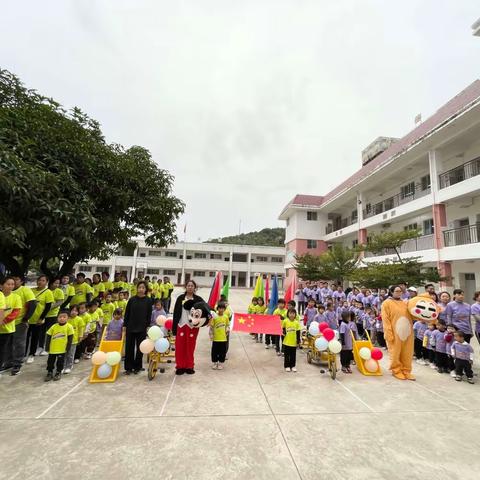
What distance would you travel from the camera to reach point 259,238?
2633 inches

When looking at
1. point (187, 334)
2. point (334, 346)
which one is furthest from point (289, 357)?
point (187, 334)

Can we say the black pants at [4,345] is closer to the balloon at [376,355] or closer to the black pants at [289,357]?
the black pants at [289,357]

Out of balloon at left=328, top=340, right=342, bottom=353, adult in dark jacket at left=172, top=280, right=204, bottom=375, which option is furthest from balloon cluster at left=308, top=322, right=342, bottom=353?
adult in dark jacket at left=172, top=280, right=204, bottom=375

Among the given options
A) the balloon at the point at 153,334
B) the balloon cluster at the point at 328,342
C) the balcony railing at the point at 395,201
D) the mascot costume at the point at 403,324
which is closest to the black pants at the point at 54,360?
the balloon at the point at 153,334

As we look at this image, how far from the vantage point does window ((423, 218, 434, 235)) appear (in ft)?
53.5

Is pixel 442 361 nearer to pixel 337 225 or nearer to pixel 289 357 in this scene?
pixel 289 357

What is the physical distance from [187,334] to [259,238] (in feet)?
202

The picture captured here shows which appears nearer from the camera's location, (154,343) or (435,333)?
(154,343)

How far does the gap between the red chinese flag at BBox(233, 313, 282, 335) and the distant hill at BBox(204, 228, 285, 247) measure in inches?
2104

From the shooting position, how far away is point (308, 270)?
65.5 feet

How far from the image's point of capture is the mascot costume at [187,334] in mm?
5469

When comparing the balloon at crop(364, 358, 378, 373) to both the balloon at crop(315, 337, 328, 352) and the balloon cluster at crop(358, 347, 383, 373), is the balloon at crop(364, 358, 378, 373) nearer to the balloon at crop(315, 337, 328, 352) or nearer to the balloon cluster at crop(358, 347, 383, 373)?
the balloon cluster at crop(358, 347, 383, 373)

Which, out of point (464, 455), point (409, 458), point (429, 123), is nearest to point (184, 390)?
point (409, 458)

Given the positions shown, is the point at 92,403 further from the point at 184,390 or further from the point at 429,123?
the point at 429,123
